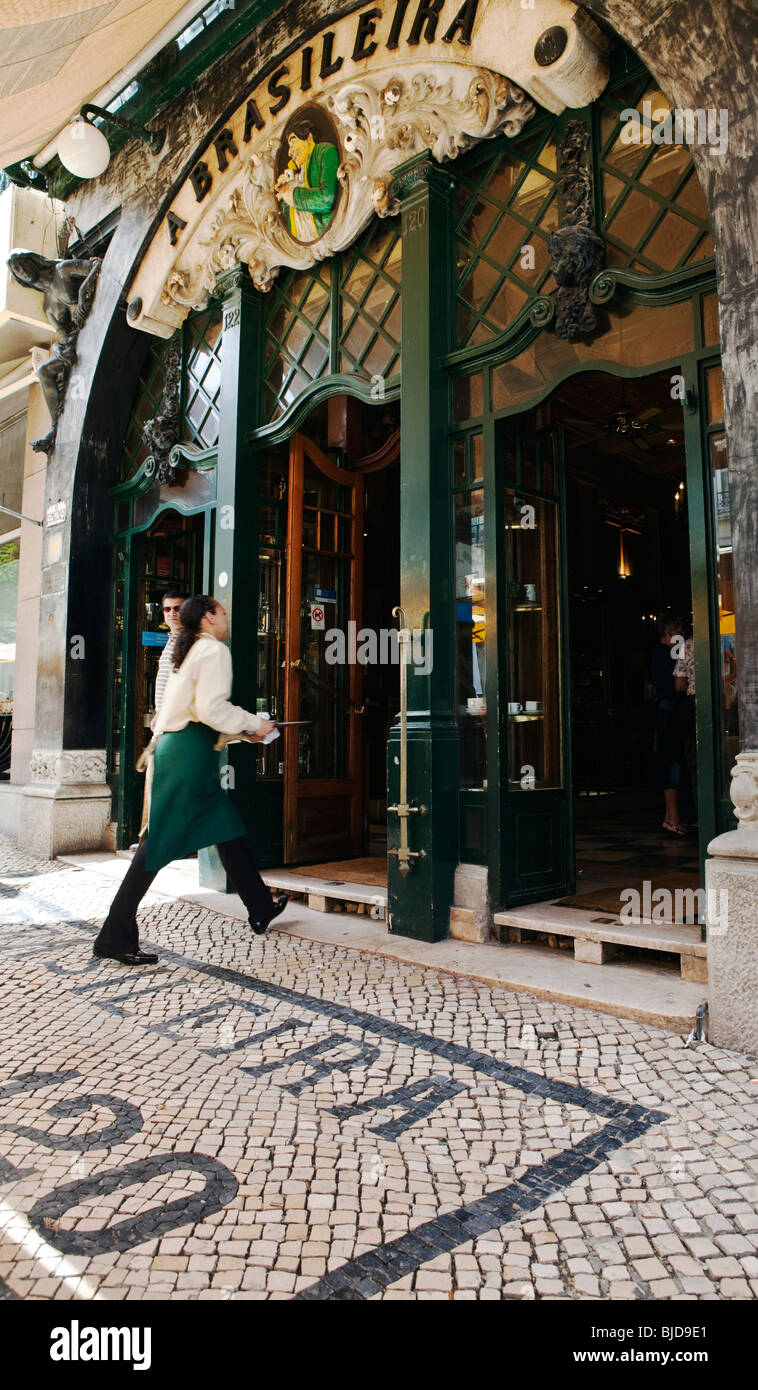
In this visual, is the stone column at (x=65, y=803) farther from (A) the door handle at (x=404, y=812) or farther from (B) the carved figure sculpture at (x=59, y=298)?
(A) the door handle at (x=404, y=812)

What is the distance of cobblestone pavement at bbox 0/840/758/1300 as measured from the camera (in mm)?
1913

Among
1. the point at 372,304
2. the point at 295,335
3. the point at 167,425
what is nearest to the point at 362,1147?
the point at 372,304

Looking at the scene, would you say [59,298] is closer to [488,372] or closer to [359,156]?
[359,156]

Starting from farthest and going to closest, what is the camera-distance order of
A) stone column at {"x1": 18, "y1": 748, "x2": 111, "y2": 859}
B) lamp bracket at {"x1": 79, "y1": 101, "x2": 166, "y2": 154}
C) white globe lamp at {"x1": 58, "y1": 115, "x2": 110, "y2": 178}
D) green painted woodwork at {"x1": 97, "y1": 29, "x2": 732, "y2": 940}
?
stone column at {"x1": 18, "y1": 748, "x2": 111, "y2": 859} < lamp bracket at {"x1": 79, "y1": 101, "x2": 166, "y2": 154} < white globe lamp at {"x1": 58, "y1": 115, "x2": 110, "y2": 178} < green painted woodwork at {"x1": 97, "y1": 29, "x2": 732, "y2": 940}

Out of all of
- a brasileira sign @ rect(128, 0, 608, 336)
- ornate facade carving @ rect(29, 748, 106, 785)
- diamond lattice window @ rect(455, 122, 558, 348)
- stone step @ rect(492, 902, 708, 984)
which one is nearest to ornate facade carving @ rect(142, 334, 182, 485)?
a brasileira sign @ rect(128, 0, 608, 336)

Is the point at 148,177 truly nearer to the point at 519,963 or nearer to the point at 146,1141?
the point at 519,963

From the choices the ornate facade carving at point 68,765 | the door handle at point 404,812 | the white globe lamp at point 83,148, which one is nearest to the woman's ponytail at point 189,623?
the door handle at point 404,812

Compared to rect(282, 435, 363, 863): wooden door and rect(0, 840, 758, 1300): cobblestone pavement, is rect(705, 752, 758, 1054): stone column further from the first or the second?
rect(282, 435, 363, 863): wooden door

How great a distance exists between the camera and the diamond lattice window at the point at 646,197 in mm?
4172

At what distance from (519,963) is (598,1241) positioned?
7.49ft

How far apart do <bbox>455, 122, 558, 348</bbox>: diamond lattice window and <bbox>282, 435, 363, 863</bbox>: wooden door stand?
2.12 metres

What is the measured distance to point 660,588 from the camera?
43.1 feet

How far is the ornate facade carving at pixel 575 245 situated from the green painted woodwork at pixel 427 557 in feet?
2.96

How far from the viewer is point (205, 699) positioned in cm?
458
